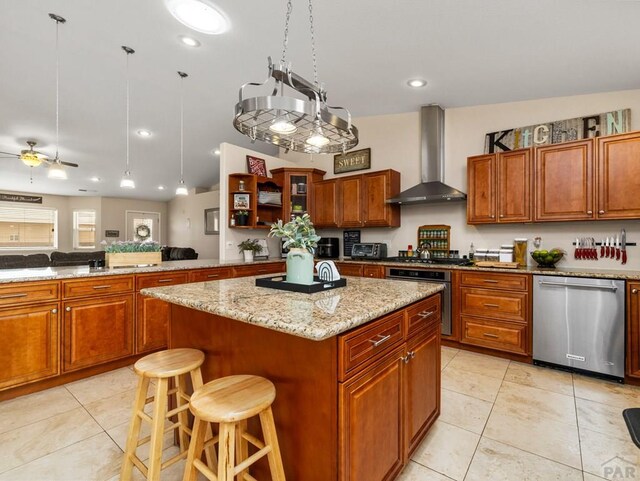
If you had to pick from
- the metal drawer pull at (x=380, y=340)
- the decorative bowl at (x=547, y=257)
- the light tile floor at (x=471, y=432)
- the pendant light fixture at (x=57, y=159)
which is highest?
the pendant light fixture at (x=57, y=159)

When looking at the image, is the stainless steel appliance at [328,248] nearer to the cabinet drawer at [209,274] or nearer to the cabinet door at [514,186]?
the cabinet drawer at [209,274]

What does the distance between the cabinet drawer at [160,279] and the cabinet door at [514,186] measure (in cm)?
353

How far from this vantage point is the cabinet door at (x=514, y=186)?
328cm

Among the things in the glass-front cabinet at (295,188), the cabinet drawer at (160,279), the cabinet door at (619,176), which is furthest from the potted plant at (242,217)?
the cabinet door at (619,176)

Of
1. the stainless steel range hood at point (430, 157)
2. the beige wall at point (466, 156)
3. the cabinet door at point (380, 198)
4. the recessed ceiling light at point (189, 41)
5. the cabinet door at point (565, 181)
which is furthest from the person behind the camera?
the cabinet door at point (380, 198)

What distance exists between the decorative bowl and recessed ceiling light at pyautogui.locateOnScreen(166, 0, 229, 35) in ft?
12.0

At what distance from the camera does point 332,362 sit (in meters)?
1.15

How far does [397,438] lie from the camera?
149 centimetres

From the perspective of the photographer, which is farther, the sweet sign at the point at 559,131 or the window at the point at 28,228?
the window at the point at 28,228

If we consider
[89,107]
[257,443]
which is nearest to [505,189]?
[257,443]

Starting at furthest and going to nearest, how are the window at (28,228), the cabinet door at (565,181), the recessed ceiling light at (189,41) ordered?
the window at (28,228), the cabinet door at (565,181), the recessed ceiling light at (189,41)

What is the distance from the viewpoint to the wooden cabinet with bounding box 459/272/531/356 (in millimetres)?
3039

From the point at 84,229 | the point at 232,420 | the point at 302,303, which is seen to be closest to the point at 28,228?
the point at 84,229

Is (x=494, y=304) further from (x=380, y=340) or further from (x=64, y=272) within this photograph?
(x=64, y=272)
